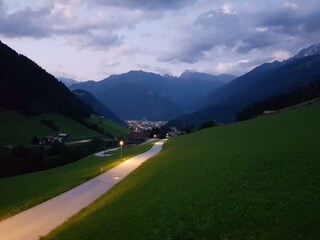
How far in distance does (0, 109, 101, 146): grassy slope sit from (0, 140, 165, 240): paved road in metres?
A: 102

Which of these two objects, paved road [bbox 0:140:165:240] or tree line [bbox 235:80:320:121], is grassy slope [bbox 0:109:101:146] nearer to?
tree line [bbox 235:80:320:121]

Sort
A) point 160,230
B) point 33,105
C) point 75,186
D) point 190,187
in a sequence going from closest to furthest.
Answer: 1. point 160,230
2. point 190,187
3. point 75,186
4. point 33,105

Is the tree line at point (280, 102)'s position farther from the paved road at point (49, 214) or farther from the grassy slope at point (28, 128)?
the paved road at point (49, 214)

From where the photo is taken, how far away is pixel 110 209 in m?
22.6

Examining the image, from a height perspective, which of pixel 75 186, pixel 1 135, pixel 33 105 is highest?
pixel 33 105

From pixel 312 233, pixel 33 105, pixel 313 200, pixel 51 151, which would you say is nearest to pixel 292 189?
pixel 313 200

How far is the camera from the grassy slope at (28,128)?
137m

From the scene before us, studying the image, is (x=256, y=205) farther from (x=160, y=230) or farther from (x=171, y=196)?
(x=171, y=196)

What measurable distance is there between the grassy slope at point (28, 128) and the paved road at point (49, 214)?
4021 inches

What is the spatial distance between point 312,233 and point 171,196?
10107 mm

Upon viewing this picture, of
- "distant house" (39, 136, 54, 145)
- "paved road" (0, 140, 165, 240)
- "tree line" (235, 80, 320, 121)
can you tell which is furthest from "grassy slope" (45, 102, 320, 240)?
"distant house" (39, 136, 54, 145)

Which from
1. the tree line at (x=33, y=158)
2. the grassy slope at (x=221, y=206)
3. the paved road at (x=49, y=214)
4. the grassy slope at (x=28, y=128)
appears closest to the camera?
the grassy slope at (x=221, y=206)

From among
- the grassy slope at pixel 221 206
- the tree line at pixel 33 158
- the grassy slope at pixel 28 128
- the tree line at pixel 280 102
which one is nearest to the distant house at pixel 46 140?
the grassy slope at pixel 28 128

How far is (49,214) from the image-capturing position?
25953 millimetres
